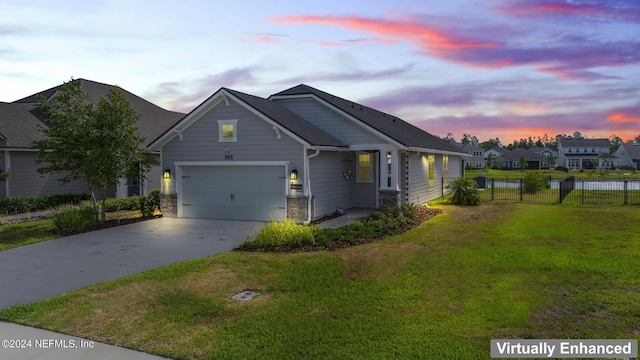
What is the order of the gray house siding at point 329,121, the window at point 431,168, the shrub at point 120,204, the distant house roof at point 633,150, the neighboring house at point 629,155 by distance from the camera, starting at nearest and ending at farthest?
the gray house siding at point 329,121 → the shrub at point 120,204 → the window at point 431,168 → the neighboring house at point 629,155 → the distant house roof at point 633,150

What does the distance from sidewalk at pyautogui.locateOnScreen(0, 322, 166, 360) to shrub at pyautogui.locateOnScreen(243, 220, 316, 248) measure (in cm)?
565

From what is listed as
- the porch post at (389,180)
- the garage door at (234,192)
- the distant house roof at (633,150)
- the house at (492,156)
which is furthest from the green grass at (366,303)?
the distant house roof at (633,150)

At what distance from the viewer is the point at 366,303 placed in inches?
256

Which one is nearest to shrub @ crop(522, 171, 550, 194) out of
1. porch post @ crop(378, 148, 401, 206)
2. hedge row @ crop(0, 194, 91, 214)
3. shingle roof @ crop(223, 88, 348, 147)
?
porch post @ crop(378, 148, 401, 206)

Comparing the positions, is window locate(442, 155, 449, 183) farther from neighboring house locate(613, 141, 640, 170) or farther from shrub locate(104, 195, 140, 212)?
neighboring house locate(613, 141, 640, 170)

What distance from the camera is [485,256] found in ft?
31.2

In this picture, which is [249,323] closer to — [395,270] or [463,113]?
[395,270]

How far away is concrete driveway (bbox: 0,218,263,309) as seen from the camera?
8.03 m

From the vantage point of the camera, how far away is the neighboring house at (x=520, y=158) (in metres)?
84.2

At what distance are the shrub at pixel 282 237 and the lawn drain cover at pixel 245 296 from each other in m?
3.54

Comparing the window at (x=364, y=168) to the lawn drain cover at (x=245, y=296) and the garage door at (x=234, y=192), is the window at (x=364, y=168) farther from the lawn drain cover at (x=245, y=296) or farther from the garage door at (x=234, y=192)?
the lawn drain cover at (x=245, y=296)

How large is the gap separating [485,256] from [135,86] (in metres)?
22.7

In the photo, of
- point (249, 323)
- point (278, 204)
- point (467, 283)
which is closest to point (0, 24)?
point (278, 204)

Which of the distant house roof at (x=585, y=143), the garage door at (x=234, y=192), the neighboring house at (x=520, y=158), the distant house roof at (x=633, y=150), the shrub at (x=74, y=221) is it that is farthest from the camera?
the distant house roof at (x=585, y=143)
